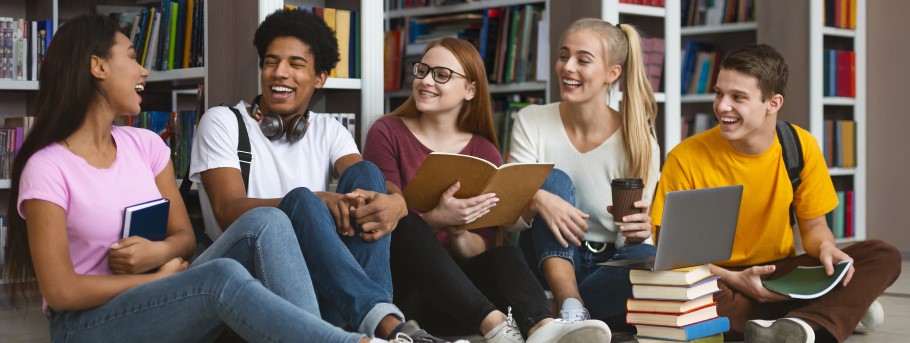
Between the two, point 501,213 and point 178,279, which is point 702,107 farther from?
point 178,279

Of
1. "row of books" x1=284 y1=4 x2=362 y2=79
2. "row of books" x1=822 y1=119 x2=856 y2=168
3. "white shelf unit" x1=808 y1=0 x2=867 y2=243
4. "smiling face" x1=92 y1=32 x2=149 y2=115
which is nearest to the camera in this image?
"smiling face" x1=92 y1=32 x2=149 y2=115

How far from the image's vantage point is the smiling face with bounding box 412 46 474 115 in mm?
2947

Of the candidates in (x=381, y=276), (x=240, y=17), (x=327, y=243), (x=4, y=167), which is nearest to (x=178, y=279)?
(x=327, y=243)

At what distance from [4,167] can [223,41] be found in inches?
51.0

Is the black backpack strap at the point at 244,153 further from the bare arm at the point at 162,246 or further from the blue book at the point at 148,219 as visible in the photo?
the blue book at the point at 148,219

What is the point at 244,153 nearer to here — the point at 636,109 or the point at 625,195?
the point at 625,195

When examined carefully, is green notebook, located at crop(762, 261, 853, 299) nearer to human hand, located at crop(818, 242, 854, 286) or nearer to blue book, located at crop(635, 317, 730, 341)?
human hand, located at crop(818, 242, 854, 286)

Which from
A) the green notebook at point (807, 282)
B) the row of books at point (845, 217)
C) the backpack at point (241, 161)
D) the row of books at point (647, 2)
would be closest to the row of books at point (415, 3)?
the row of books at point (647, 2)

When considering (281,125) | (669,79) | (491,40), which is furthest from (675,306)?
(491,40)

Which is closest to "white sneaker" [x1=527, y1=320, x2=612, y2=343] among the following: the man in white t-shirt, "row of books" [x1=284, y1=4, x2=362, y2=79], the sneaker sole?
the sneaker sole

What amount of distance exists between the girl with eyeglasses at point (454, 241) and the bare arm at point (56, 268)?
0.85 metres

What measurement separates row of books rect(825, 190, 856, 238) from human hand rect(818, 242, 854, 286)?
110 inches

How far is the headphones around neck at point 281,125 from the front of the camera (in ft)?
8.74

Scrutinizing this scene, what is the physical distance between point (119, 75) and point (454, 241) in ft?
3.55
